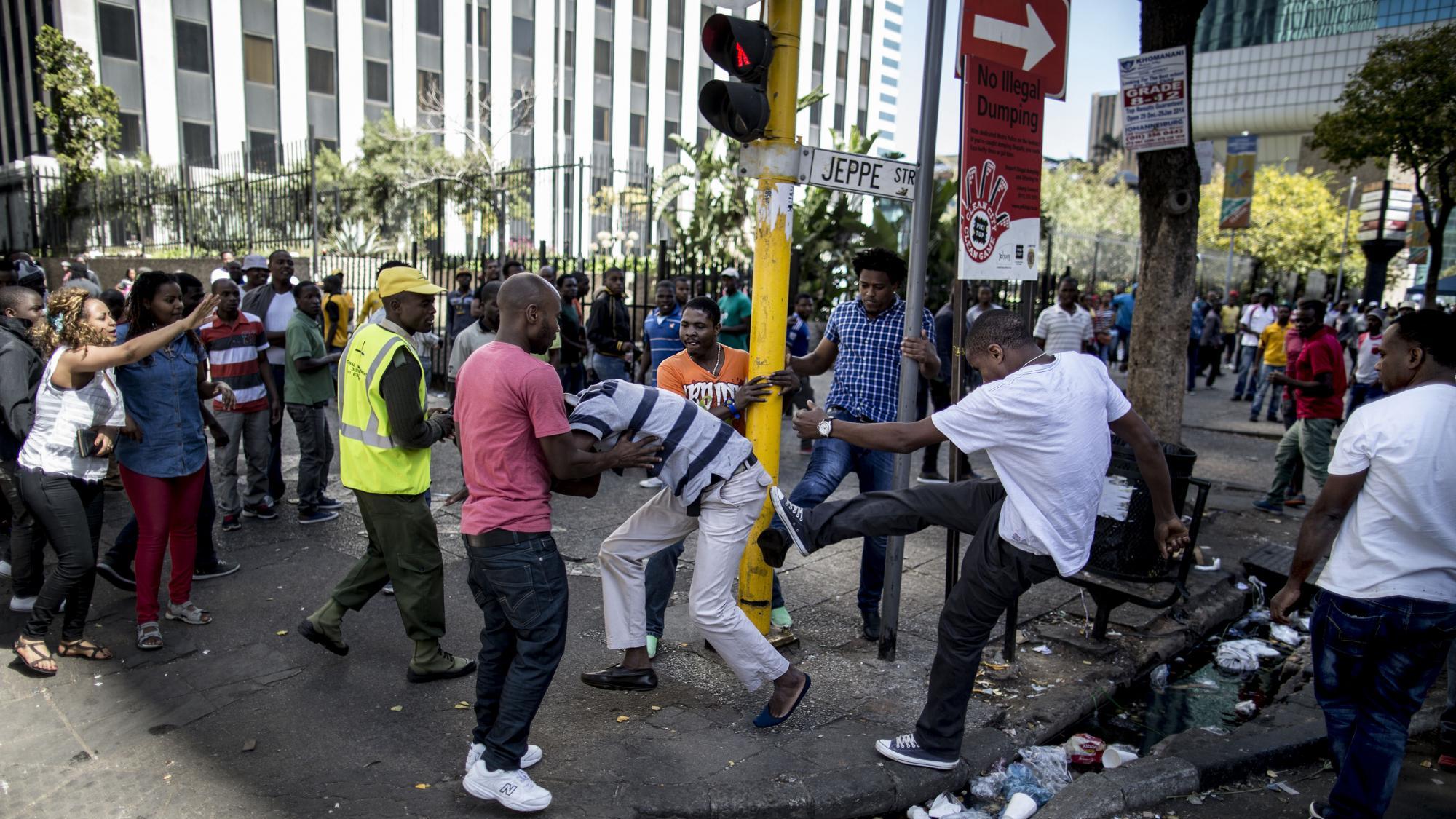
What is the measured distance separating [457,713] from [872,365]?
2.67 metres

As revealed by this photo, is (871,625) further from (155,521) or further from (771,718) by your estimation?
(155,521)

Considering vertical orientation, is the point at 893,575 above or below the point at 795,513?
below

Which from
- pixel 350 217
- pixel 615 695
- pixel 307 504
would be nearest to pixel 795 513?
pixel 615 695

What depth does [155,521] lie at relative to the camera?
4.54 metres

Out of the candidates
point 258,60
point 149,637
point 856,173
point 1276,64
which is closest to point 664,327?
point 856,173

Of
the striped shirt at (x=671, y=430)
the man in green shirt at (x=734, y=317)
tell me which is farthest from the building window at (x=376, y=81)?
the striped shirt at (x=671, y=430)

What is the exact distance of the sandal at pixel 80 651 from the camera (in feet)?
14.5

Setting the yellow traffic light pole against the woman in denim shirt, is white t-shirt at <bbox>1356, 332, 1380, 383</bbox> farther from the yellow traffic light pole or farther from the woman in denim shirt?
the woman in denim shirt

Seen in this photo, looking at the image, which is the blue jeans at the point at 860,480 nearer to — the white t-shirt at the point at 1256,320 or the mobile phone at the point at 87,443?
the mobile phone at the point at 87,443

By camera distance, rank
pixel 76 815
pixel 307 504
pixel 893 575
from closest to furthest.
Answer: pixel 76 815 → pixel 893 575 → pixel 307 504

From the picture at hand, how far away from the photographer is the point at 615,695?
13.9 feet

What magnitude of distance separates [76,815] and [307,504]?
3.69 metres

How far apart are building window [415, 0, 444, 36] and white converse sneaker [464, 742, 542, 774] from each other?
36.0m

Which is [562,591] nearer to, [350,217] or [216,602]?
[216,602]
